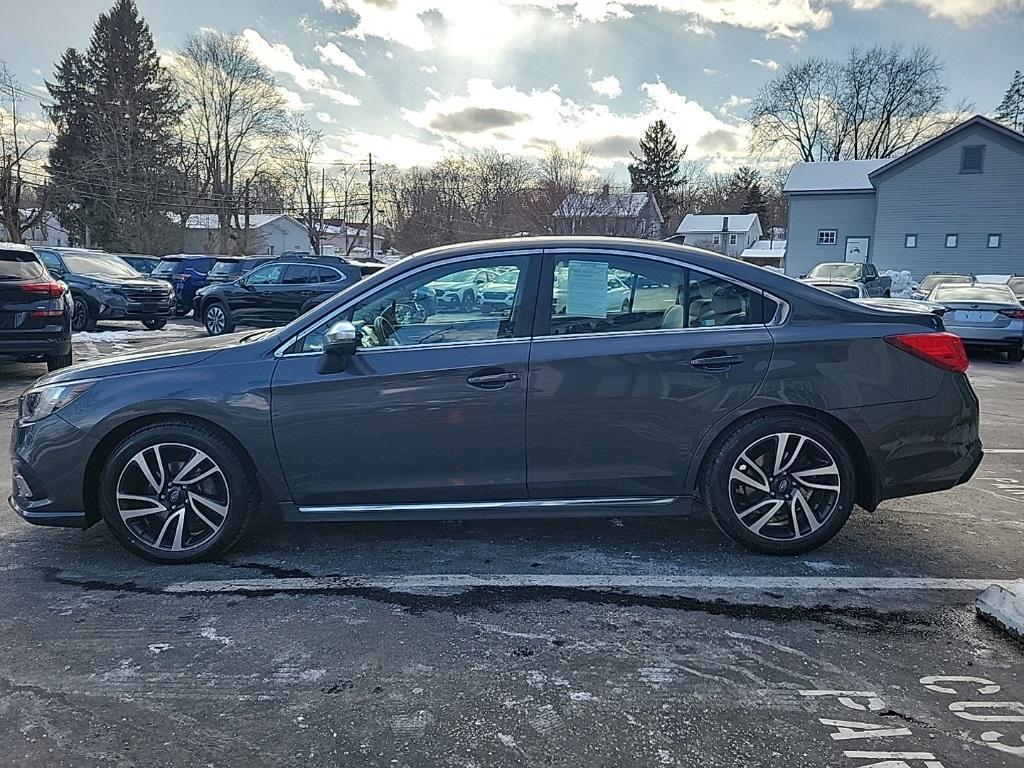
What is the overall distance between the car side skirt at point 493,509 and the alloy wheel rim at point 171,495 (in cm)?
37

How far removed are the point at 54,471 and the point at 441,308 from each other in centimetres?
213

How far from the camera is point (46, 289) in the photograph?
8570mm

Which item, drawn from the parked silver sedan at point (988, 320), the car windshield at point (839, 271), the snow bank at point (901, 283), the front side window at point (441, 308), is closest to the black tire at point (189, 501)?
the front side window at point (441, 308)

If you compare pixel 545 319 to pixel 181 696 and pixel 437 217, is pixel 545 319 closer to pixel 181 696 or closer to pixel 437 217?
pixel 181 696

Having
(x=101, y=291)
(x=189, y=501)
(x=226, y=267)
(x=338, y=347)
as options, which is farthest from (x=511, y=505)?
(x=226, y=267)

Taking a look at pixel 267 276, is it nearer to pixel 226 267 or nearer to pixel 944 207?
pixel 226 267

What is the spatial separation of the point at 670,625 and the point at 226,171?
2298 inches

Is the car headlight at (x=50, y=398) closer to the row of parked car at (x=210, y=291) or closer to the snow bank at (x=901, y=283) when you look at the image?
the row of parked car at (x=210, y=291)

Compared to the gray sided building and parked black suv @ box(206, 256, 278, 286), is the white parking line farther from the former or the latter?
the gray sided building

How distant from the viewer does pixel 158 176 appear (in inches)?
1811

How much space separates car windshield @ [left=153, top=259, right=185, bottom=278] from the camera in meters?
21.9

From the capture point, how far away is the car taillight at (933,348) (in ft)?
11.8

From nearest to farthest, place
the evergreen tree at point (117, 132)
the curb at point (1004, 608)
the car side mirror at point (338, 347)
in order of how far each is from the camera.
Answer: the curb at point (1004, 608) → the car side mirror at point (338, 347) → the evergreen tree at point (117, 132)

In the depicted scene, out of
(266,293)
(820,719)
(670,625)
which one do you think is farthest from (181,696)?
(266,293)
